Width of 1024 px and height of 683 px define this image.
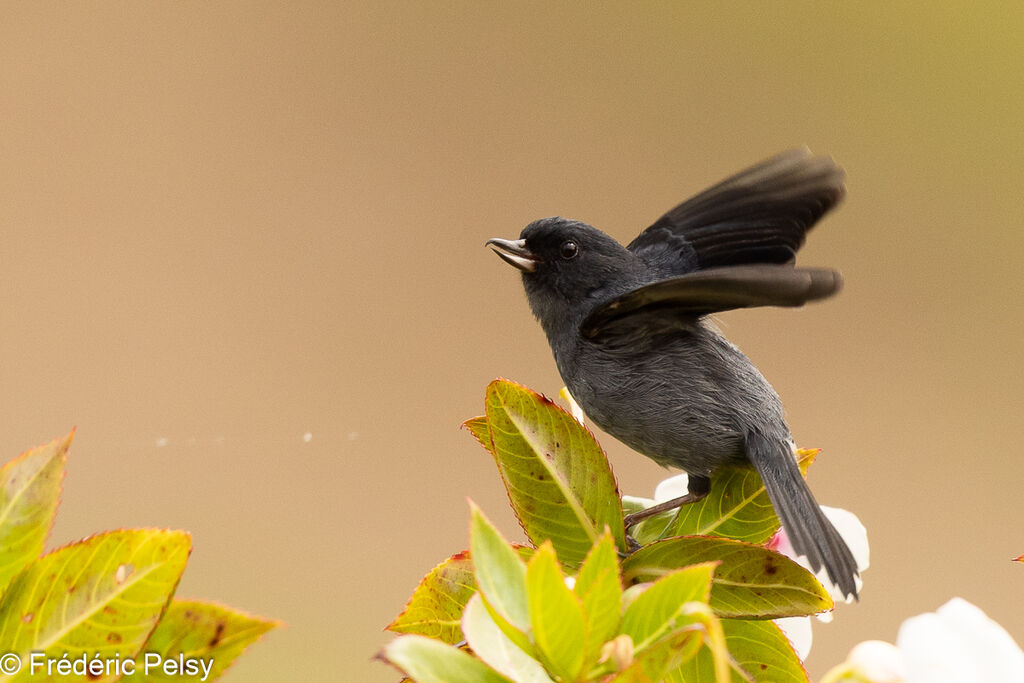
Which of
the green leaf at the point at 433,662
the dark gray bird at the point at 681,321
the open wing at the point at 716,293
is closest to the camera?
the green leaf at the point at 433,662

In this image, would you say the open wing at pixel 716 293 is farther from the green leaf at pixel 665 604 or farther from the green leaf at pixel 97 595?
the green leaf at pixel 97 595

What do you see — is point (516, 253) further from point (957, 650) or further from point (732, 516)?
point (957, 650)

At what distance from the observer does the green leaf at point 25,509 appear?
1.17ft

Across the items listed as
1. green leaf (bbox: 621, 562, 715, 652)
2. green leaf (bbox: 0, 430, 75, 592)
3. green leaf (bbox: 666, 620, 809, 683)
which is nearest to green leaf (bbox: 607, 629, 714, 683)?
green leaf (bbox: 621, 562, 715, 652)

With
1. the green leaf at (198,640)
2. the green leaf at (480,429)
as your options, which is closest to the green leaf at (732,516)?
the green leaf at (480,429)

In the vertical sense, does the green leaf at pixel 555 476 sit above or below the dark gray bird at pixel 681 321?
below

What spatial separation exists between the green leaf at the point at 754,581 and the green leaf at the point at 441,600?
10 centimetres

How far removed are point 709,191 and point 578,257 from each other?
10 cm

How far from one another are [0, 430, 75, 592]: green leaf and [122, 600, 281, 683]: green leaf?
6 centimetres

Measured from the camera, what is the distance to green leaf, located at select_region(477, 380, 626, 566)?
0.46 metres

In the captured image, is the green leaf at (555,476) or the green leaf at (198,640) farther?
the green leaf at (555,476)

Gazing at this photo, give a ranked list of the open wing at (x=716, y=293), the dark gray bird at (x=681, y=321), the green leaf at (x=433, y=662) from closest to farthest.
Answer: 1. the green leaf at (x=433, y=662)
2. the open wing at (x=716, y=293)
3. the dark gray bird at (x=681, y=321)

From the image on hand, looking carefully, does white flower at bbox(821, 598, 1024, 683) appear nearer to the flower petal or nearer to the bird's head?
the flower petal

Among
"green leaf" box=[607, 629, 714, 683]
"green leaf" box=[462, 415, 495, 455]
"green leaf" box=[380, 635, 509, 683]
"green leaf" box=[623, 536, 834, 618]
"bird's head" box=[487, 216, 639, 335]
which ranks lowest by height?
"green leaf" box=[607, 629, 714, 683]
